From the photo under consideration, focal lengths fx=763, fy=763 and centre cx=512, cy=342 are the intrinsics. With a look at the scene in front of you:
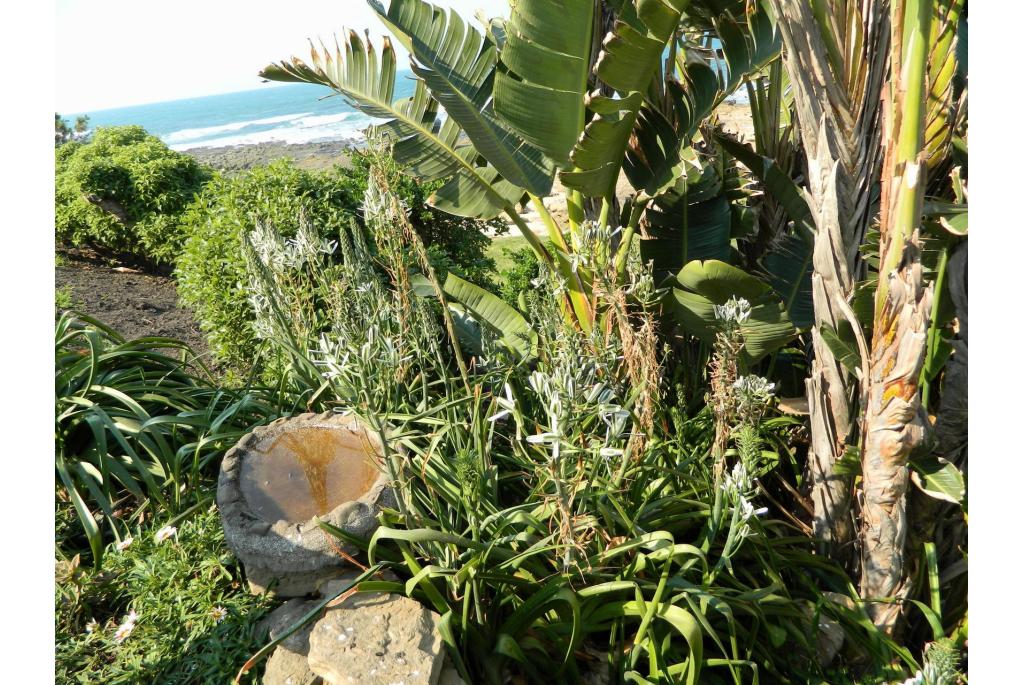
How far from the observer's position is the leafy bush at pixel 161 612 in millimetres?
2715

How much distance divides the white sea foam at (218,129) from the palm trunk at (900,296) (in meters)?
A: 63.9

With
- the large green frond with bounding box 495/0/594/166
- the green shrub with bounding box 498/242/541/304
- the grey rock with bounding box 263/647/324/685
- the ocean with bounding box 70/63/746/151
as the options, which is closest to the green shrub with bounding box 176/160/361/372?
the green shrub with bounding box 498/242/541/304

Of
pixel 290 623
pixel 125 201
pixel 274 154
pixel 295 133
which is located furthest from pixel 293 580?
pixel 295 133

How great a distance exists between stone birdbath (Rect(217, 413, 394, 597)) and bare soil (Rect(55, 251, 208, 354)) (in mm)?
3340

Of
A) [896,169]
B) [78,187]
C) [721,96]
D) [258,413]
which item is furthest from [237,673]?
[78,187]

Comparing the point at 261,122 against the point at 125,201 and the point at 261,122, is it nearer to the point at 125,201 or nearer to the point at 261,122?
the point at 261,122

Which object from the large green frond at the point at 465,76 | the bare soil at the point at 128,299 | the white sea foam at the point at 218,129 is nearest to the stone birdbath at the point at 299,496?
the large green frond at the point at 465,76

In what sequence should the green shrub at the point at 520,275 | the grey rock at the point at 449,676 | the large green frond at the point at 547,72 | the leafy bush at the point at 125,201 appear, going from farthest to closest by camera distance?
the leafy bush at the point at 125,201 < the green shrub at the point at 520,275 < the large green frond at the point at 547,72 < the grey rock at the point at 449,676

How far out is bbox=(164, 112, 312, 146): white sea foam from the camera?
61.8 metres

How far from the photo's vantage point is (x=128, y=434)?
12.5ft

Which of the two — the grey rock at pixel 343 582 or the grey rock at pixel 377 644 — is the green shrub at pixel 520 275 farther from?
the grey rock at pixel 377 644

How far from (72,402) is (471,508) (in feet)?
7.71

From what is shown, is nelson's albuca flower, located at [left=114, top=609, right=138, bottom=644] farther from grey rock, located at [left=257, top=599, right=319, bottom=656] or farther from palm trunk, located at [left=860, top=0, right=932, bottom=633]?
palm trunk, located at [left=860, top=0, right=932, bottom=633]

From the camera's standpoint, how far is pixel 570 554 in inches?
102
